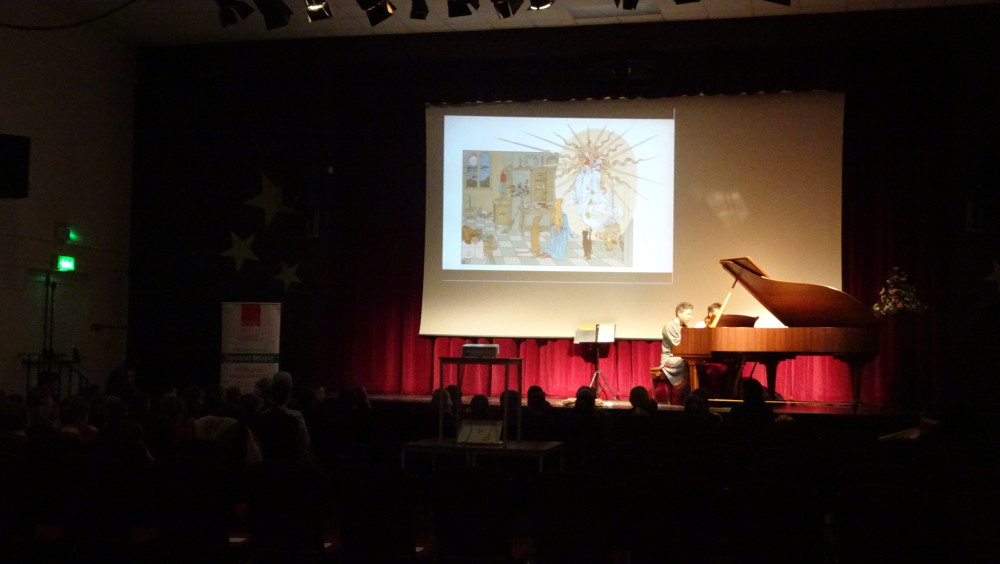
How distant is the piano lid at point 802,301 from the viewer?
363 inches

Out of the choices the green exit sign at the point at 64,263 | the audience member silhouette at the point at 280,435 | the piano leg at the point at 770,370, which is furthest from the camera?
the green exit sign at the point at 64,263

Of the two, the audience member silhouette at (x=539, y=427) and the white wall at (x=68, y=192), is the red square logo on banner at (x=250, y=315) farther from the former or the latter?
the audience member silhouette at (x=539, y=427)

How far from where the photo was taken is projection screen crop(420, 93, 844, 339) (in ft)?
38.7

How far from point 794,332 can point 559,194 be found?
404 cm

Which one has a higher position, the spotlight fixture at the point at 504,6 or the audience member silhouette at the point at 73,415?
the spotlight fixture at the point at 504,6

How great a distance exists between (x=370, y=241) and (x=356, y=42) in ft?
9.00

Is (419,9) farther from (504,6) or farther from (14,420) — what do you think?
(14,420)

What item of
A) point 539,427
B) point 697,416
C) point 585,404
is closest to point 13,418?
point 539,427

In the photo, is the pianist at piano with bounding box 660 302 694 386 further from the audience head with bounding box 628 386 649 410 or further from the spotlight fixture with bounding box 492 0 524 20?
the spotlight fixture with bounding box 492 0 524 20

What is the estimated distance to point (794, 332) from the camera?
9.23 meters

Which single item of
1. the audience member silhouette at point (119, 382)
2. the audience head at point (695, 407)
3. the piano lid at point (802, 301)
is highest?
the piano lid at point (802, 301)

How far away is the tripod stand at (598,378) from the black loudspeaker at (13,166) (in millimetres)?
6564

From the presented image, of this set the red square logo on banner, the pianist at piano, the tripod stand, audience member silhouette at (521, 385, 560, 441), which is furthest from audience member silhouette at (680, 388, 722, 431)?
the red square logo on banner

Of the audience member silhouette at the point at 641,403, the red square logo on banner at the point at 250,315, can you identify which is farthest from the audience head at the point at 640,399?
the red square logo on banner at the point at 250,315
